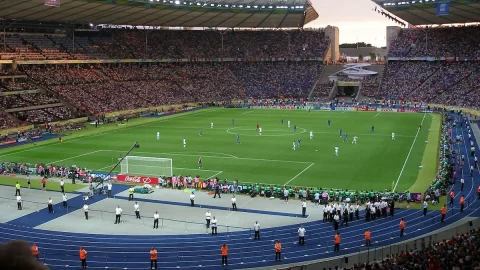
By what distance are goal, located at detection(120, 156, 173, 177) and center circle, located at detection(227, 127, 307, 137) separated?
2014 cm

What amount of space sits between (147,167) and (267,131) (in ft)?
79.6

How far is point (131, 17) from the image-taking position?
83.1 metres

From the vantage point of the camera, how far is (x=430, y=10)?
265ft

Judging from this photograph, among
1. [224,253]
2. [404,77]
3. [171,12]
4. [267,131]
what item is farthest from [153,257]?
[404,77]

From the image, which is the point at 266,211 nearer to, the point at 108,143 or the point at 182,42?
the point at 108,143

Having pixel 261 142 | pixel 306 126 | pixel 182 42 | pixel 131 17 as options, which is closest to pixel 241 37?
pixel 182 42

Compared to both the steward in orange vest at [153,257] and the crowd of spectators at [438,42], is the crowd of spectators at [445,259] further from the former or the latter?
the crowd of spectators at [438,42]

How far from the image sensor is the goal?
121 feet

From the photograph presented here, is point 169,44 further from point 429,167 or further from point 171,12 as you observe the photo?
point 429,167

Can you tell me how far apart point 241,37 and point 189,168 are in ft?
251

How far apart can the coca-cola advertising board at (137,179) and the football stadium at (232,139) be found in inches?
3.4

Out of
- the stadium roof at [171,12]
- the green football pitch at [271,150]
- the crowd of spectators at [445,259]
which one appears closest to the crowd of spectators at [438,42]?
the stadium roof at [171,12]

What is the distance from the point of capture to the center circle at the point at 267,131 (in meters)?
56.8

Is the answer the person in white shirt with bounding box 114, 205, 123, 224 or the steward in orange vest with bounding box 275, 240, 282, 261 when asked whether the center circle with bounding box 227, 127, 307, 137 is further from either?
the steward in orange vest with bounding box 275, 240, 282, 261
